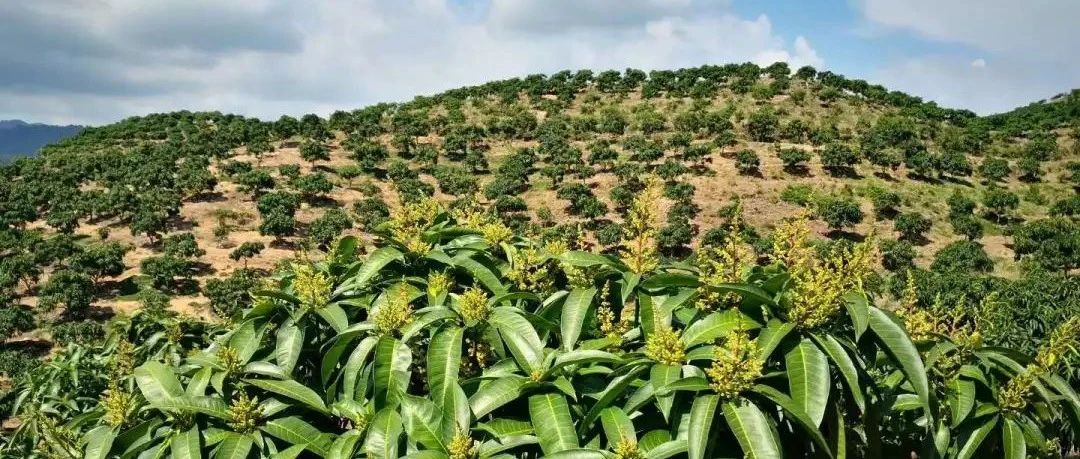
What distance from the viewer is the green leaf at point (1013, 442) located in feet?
13.9

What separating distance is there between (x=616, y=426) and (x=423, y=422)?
46.8 inches

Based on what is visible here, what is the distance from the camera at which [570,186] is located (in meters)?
49.7

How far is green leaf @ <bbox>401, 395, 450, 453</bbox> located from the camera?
13.1ft

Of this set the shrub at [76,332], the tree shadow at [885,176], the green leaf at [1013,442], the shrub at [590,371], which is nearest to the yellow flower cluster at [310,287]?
the shrub at [590,371]

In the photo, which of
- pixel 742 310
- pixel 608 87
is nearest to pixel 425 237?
pixel 742 310

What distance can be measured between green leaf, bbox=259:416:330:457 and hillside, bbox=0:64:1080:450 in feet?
51.0

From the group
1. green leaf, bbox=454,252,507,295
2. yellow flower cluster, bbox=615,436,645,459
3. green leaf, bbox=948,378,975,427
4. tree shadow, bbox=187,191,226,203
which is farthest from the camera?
tree shadow, bbox=187,191,226,203

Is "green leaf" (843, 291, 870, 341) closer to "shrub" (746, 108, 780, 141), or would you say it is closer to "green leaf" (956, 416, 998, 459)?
"green leaf" (956, 416, 998, 459)

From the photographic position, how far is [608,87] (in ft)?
279

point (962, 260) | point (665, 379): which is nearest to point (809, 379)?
point (665, 379)

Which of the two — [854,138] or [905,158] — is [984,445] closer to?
[905,158]

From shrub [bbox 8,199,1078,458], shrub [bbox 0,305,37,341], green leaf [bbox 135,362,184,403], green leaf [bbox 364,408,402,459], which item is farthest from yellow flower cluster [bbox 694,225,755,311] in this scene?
shrub [bbox 0,305,37,341]

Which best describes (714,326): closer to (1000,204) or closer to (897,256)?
(897,256)

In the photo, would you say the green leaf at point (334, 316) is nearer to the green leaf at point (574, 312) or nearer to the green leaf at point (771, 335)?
the green leaf at point (574, 312)
